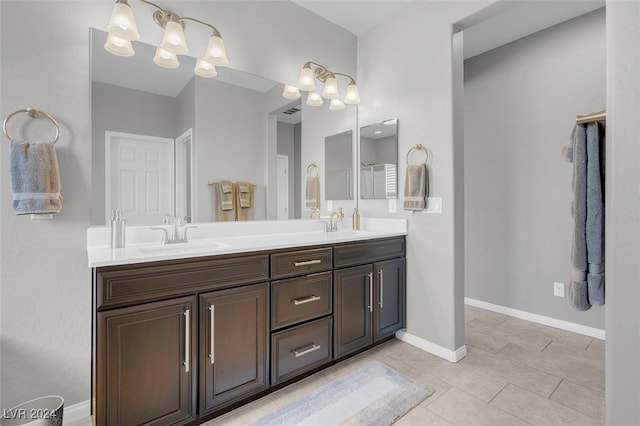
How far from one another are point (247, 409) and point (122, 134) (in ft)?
5.57

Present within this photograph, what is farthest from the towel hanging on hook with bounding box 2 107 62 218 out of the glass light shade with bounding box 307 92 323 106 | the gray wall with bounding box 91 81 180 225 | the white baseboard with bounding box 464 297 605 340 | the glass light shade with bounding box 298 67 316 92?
the white baseboard with bounding box 464 297 605 340

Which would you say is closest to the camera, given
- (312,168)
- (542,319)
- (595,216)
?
(595,216)

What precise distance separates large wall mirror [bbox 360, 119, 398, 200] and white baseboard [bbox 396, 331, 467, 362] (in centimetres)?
114

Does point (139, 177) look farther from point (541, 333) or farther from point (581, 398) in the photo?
point (541, 333)

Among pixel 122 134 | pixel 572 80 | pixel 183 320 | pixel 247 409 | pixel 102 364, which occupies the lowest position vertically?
pixel 247 409

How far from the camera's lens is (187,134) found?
2.04m

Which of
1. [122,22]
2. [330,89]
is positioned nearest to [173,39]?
[122,22]

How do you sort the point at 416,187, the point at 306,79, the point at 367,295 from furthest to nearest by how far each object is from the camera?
the point at 306,79 < the point at 416,187 < the point at 367,295

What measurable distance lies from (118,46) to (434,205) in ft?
7.31

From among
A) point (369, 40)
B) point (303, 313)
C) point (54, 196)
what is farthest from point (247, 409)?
point (369, 40)

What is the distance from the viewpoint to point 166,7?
190 centimetres

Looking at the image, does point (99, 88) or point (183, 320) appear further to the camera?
point (99, 88)

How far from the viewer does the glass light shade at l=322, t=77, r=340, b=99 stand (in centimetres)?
266

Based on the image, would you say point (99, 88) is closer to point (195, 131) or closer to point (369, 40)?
point (195, 131)
